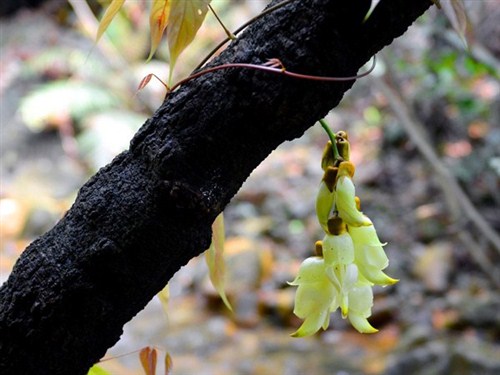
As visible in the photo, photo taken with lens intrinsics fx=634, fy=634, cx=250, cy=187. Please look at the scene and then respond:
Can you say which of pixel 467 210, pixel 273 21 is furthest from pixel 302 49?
pixel 467 210

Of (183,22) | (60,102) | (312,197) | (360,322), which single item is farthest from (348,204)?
(60,102)

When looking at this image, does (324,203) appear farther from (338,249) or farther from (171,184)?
(171,184)

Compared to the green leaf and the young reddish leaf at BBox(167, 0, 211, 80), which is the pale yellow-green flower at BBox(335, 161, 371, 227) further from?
the green leaf

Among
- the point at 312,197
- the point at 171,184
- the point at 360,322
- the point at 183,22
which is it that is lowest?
the point at 360,322

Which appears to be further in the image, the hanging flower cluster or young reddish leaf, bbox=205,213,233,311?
young reddish leaf, bbox=205,213,233,311

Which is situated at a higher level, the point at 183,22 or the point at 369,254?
the point at 183,22

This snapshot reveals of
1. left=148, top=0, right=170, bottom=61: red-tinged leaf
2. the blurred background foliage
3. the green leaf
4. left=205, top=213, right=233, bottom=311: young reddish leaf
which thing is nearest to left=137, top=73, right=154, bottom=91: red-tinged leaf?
left=148, top=0, right=170, bottom=61: red-tinged leaf
